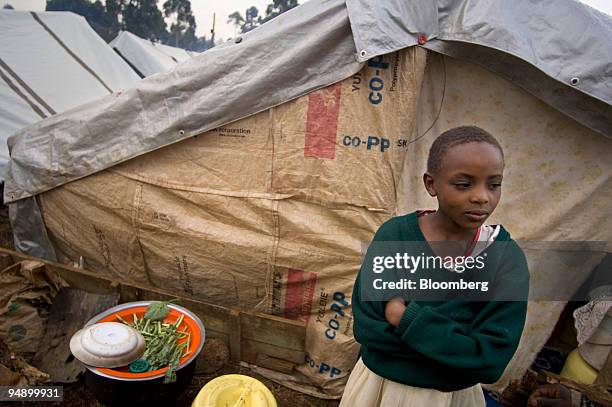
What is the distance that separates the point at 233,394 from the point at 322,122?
64.5 inches

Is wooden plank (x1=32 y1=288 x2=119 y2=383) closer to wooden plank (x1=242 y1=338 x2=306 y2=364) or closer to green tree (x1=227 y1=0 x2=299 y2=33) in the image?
wooden plank (x1=242 y1=338 x2=306 y2=364)

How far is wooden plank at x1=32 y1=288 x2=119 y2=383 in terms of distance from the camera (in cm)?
248

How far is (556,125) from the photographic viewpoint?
7.86 feet

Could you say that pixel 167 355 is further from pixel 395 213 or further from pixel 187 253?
pixel 395 213

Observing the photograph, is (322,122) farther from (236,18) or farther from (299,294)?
(236,18)

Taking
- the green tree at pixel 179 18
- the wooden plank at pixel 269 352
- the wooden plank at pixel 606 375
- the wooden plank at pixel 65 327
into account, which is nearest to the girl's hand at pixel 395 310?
the wooden plank at pixel 269 352

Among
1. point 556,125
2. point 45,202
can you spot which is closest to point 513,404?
point 556,125

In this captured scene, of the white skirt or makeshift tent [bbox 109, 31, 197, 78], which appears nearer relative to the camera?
the white skirt

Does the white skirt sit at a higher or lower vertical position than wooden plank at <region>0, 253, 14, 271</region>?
higher

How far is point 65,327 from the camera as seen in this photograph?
2.65 m

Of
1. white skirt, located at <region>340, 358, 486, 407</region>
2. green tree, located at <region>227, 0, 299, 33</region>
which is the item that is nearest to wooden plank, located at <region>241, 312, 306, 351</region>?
white skirt, located at <region>340, 358, 486, 407</region>

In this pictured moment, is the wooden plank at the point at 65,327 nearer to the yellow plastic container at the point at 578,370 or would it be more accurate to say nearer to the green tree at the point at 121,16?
the yellow plastic container at the point at 578,370

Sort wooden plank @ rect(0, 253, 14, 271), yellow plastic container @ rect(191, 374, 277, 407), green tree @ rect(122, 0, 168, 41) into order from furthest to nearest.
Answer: green tree @ rect(122, 0, 168, 41) < wooden plank @ rect(0, 253, 14, 271) < yellow plastic container @ rect(191, 374, 277, 407)

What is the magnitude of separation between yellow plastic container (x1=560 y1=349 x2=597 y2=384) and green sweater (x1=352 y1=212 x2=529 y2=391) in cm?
193
